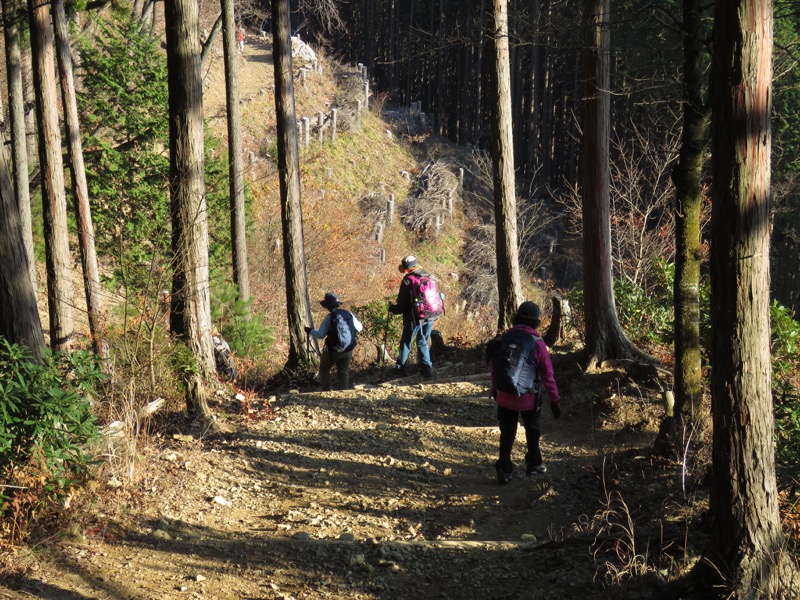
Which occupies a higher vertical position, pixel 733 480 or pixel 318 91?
pixel 318 91

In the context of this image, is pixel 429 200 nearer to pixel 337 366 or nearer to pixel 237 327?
pixel 237 327

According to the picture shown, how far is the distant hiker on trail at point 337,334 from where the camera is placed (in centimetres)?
1077

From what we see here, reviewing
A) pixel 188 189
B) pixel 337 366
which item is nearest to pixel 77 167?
pixel 188 189

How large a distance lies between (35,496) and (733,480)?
15.0 ft

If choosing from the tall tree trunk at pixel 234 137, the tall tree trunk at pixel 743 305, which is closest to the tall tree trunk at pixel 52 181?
the tall tree trunk at pixel 234 137

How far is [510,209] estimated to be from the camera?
42.6 ft

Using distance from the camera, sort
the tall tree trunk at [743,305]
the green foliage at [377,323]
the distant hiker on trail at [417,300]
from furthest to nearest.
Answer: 1. the green foliage at [377,323]
2. the distant hiker on trail at [417,300]
3. the tall tree trunk at [743,305]

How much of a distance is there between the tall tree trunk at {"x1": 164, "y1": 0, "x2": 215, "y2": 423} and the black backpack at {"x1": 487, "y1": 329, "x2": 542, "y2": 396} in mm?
3640

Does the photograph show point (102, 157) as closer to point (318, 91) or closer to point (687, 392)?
point (687, 392)

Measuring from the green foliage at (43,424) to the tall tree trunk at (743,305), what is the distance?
4267mm

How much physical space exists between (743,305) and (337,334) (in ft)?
23.2

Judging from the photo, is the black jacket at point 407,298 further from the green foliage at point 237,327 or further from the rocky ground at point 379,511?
the green foliage at point 237,327

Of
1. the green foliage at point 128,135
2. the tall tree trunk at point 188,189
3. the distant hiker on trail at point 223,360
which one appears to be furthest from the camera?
the green foliage at point 128,135

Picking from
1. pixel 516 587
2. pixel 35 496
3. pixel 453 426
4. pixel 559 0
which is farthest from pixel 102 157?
pixel 516 587
